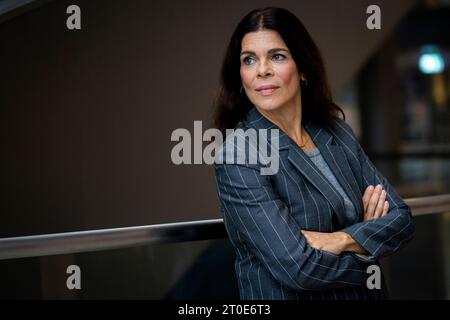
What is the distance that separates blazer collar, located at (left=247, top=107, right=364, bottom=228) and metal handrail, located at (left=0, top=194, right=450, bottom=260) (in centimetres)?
55

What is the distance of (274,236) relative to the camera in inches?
69.0

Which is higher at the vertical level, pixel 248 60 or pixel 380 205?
pixel 248 60

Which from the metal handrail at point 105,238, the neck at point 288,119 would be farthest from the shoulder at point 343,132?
the metal handrail at point 105,238

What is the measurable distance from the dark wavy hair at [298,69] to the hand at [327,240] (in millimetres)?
446

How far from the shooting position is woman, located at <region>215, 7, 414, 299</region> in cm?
177

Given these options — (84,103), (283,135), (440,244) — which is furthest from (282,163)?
(440,244)

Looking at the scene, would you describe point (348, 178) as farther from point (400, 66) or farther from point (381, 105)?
point (400, 66)

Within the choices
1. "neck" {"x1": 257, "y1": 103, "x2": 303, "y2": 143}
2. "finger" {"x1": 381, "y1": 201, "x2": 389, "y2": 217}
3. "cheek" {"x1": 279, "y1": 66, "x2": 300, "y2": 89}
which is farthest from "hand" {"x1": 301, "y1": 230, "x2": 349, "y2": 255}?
"cheek" {"x1": 279, "y1": 66, "x2": 300, "y2": 89}

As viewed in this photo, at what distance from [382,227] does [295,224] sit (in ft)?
1.07

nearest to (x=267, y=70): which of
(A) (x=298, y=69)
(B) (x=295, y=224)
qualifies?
(A) (x=298, y=69)

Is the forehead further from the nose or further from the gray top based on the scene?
the gray top

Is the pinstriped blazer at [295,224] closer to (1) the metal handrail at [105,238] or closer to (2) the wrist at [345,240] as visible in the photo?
(2) the wrist at [345,240]

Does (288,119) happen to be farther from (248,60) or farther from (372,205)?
(372,205)

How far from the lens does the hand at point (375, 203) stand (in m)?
2.03
